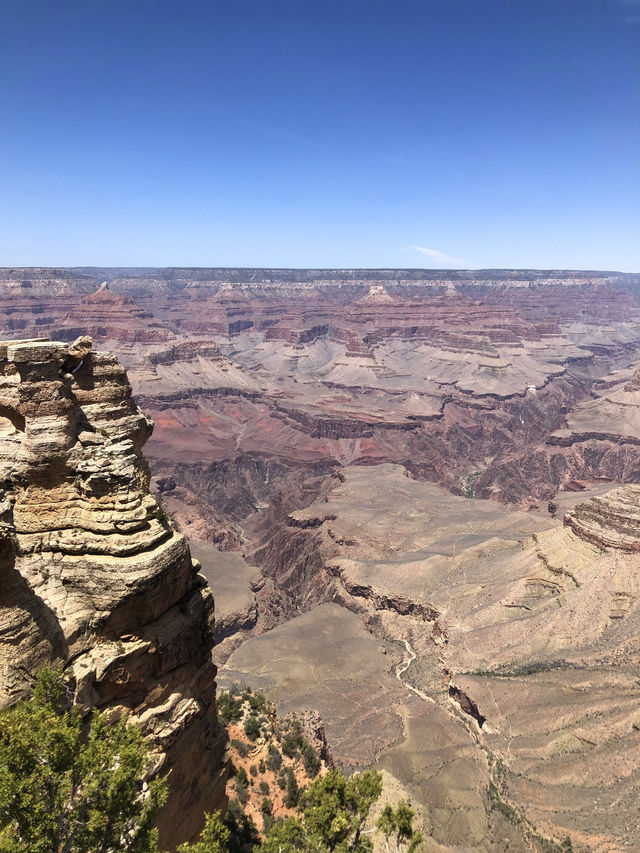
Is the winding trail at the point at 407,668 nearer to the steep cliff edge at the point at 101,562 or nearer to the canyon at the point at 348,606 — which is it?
the canyon at the point at 348,606

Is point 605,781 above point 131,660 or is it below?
below

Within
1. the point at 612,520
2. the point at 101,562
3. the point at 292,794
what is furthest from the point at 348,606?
the point at 101,562

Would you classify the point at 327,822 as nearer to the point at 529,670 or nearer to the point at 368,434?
the point at 529,670

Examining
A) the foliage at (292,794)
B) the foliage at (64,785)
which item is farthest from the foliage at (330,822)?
the foliage at (292,794)

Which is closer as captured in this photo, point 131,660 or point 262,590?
point 131,660

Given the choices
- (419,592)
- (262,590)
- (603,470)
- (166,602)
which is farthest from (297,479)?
(166,602)

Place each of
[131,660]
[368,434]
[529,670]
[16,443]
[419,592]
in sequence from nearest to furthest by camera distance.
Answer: [131,660]
[16,443]
[529,670]
[419,592]
[368,434]
